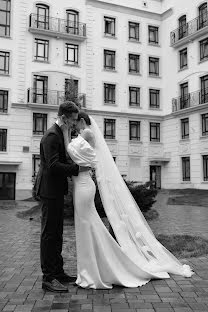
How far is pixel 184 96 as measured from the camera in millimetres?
35531

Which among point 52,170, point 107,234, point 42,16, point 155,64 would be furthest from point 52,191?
point 155,64

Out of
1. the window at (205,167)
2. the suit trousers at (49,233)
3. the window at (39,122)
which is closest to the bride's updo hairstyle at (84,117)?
the suit trousers at (49,233)

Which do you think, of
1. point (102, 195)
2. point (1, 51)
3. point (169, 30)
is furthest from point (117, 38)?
point (102, 195)

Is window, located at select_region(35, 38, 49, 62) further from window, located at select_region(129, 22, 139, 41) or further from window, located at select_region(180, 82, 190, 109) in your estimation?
window, located at select_region(180, 82, 190, 109)

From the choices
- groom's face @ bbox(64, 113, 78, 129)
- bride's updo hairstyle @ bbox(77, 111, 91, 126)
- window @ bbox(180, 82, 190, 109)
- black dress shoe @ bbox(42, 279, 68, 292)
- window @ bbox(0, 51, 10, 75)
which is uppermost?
window @ bbox(0, 51, 10, 75)

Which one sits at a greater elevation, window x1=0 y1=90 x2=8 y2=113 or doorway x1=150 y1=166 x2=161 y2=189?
window x1=0 y1=90 x2=8 y2=113

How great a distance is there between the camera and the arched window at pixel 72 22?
113ft

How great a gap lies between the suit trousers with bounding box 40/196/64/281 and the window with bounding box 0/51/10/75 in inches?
1152

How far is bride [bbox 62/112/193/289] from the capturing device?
4828 millimetres

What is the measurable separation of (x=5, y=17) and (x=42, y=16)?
3.21m

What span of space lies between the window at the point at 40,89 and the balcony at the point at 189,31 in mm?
12850

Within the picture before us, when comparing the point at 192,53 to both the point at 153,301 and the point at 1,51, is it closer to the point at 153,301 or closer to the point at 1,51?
the point at 1,51

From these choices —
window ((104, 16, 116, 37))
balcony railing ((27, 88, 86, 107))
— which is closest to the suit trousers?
balcony railing ((27, 88, 86, 107))

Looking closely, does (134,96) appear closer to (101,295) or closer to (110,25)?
(110,25)
